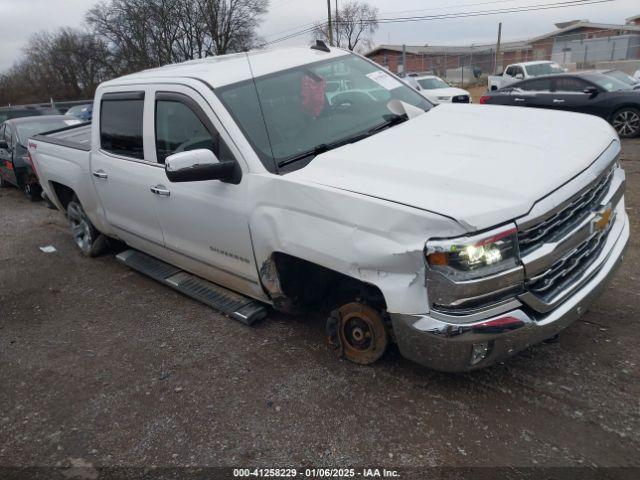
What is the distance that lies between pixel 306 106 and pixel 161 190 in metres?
1.28

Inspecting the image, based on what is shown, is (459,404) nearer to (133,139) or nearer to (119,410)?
(119,410)

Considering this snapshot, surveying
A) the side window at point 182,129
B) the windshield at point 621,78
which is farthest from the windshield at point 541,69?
the side window at point 182,129

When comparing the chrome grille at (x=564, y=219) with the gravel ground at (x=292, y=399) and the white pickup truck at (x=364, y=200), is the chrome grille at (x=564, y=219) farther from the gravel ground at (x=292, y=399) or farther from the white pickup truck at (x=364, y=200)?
the gravel ground at (x=292, y=399)

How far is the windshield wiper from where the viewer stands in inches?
124

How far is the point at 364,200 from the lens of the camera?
253 cm

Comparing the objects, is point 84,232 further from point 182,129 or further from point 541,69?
point 541,69

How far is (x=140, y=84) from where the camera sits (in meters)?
4.09

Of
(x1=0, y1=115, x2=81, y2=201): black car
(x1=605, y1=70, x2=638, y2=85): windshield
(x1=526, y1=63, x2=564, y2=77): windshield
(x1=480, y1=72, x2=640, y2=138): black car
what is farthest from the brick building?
(x1=0, y1=115, x2=81, y2=201): black car

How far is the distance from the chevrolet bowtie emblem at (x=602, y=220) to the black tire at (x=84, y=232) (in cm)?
493

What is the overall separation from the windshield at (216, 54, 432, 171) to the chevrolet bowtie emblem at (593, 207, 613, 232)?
60.2 inches

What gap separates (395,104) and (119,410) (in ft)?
9.25

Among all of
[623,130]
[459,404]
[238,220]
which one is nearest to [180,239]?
[238,220]

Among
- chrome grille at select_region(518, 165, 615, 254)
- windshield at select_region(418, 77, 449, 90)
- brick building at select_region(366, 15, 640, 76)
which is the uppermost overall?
chrome grille at select_region(518, 165, 615, 254)

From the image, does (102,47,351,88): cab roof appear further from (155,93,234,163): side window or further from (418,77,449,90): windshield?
(418,77,449,90): windshield
